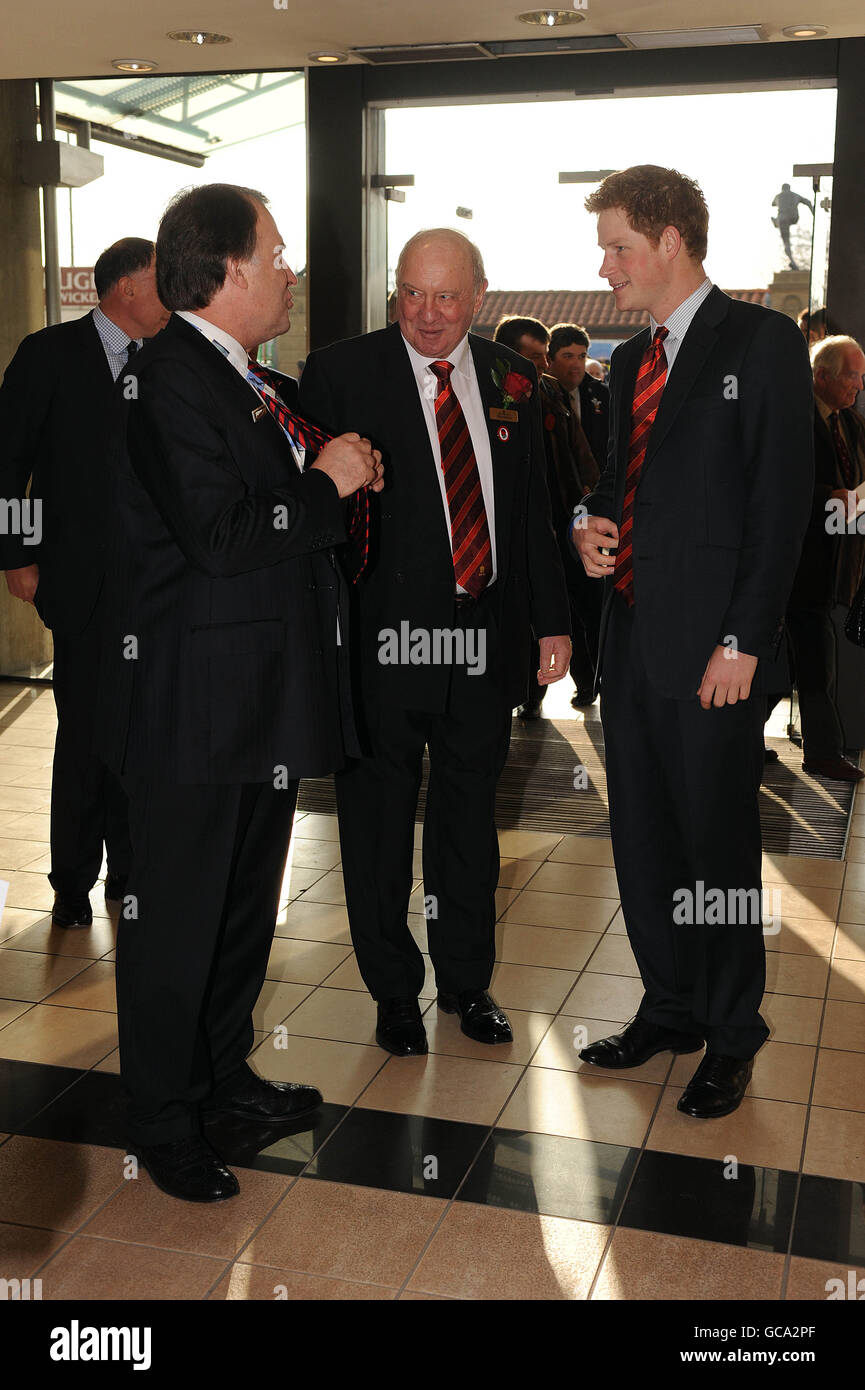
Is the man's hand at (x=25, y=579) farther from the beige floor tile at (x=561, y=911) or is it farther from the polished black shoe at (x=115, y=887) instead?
the beige floor tile at (x=561, y=911)

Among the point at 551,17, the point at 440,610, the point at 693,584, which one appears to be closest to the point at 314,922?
the point at 440,610

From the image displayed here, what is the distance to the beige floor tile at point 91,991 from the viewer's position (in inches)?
133

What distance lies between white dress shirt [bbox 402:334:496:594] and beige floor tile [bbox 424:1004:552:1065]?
1046mm

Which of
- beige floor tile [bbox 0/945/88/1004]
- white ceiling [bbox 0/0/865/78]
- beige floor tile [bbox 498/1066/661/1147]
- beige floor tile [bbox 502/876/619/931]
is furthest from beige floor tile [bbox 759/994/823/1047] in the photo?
white ceiling [bbox 0/0/865/78]

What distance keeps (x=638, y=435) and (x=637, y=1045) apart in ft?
4.42

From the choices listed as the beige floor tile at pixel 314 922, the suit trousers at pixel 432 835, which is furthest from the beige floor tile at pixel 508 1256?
the beige floor tile at pixel 314 922

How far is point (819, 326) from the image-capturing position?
6215 mm

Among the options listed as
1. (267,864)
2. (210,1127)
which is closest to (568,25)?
(267,864)

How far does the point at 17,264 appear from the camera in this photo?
289 inches

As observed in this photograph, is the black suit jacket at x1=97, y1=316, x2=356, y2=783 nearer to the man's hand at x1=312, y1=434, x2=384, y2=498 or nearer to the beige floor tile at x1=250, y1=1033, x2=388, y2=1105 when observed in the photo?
the man's hand at x1=312, y1=434, x2=384, y2=498

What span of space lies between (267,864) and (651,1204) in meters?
0.96

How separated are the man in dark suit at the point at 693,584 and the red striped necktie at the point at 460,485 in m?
0.23

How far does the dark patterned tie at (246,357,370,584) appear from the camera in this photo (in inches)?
97.4
